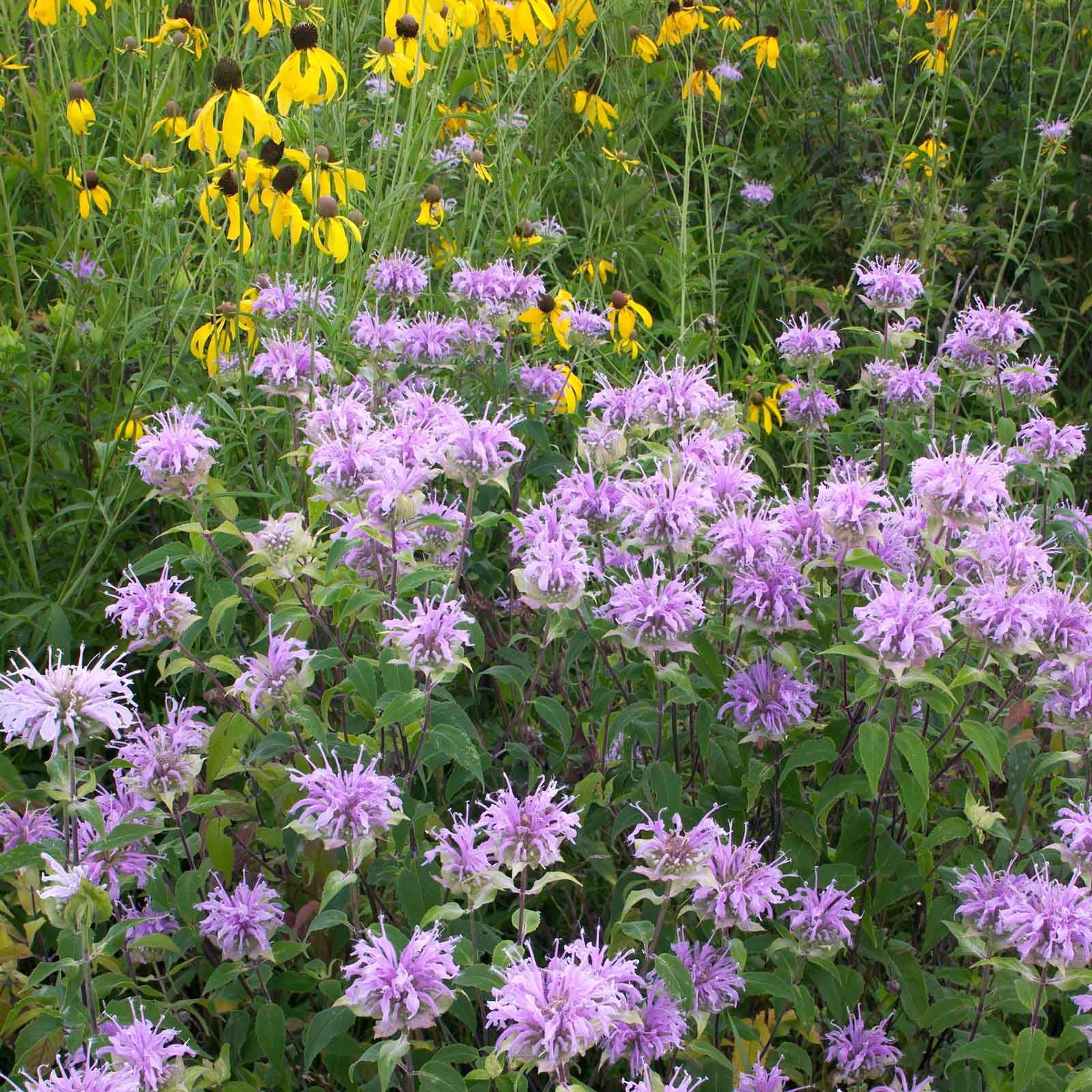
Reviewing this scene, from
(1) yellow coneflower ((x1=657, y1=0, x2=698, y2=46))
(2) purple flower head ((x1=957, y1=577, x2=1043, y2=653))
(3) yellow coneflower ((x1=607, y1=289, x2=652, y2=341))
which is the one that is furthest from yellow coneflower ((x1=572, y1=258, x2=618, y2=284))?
(2) purple flower head ((x1=957, y1=577, x2=1043, y2=653))

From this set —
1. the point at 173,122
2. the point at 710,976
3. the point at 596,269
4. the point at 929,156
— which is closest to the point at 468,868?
the point at 710,976

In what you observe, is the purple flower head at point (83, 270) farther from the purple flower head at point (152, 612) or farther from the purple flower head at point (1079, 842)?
the purple flower head at point (1079, 842)

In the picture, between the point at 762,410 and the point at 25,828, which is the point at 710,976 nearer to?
the point at 25,828

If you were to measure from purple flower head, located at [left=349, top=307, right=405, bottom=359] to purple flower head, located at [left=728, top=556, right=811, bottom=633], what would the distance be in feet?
3.47

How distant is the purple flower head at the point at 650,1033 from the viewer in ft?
4.81

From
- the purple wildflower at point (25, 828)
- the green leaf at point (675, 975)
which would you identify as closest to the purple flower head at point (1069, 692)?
the green leaf at point (675, 975)

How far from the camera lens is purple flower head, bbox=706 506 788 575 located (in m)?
1.77

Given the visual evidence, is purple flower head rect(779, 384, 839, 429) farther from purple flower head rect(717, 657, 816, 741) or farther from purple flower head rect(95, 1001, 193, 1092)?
purple flower head rect(95, 1001, 193, 1092)

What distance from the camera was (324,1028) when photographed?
4.74 feet

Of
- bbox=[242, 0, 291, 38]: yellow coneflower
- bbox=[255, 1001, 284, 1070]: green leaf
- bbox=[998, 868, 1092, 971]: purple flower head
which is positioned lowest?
bbox=[255, 1001, 284, 1070]: green leaf

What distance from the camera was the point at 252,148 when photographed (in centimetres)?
251

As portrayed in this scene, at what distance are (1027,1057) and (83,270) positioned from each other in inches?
99.9

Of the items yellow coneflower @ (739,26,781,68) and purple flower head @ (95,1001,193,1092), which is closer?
purple flower head @ (95,1001,193,1092)

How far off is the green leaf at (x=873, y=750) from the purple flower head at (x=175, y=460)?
101 centimetres
